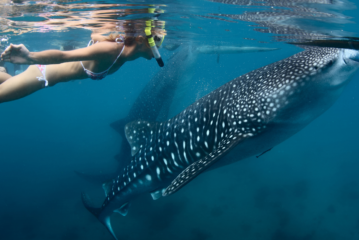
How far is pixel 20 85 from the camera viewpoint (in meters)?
3.41

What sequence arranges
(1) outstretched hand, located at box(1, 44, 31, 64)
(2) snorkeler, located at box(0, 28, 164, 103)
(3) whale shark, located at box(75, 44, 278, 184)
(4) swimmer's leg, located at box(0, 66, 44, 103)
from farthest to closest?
(3) whale shark, located at box(75, 44, 278, 184) < (4) swimmer's leg, located at box(0, 66, 44, 103) < (2) snorkeler, located at box(0, 28, 164, 103) < (1) outstretched hand, located at box(1, 44, 31, 64)

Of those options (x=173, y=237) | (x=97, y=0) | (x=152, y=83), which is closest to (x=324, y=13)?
(x=97, y=0)

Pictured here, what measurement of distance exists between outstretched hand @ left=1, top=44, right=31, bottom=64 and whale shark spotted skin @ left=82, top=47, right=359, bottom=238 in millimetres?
2476

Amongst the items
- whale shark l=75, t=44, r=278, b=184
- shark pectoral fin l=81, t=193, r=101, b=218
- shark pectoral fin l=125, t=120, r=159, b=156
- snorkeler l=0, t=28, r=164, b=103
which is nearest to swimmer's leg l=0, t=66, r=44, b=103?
snorkeler l=0, t=28, r=164, b=103

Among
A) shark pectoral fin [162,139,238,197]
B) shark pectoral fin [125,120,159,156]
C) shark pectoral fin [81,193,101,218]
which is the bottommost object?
shark pectoral fin [81,193,101,218]

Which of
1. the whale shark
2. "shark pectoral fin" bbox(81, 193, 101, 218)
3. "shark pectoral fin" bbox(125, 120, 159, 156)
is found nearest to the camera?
"shark pectoral fin" bbox(125, 120, 159, 156)

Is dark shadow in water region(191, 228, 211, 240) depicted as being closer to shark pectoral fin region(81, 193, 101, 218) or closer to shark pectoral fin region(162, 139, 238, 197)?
shark pectoral fin region(81, 193, 101, 218)

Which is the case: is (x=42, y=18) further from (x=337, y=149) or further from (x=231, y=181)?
(x=337, y=149)

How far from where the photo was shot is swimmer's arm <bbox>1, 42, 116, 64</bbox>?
2502 mm

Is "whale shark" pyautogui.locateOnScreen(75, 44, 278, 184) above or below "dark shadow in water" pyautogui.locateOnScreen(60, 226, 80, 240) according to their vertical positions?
above

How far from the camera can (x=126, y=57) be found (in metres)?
3.94

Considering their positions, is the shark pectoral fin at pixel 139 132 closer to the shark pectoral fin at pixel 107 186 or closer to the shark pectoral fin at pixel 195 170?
the shark pectoral fin at pixel 107 186

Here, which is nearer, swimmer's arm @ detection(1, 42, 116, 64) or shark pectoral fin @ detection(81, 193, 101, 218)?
swimmer's arm @ detection(1, 42, 116, 64)

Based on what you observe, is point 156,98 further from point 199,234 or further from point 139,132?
point 199,234
